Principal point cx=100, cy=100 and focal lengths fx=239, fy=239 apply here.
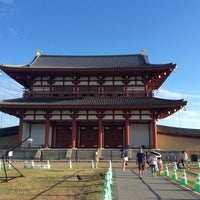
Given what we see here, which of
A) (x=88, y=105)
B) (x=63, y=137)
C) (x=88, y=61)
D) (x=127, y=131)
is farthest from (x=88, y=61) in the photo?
(x=127, y=131)

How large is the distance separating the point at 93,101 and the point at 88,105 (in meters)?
1.67

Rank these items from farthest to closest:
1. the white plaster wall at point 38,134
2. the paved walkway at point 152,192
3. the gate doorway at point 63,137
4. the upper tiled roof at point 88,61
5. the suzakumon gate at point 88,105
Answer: the upper tiled roof at point 88,61
the gate doorway at point 63,137
the white plaster wall at point 38,134
the suzakumon gate at point 88,105
the paved walkway at point 152,192

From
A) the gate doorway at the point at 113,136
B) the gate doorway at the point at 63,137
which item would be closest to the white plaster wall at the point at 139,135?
the gate doorway at the point at 113,136

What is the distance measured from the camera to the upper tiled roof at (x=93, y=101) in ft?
87.6

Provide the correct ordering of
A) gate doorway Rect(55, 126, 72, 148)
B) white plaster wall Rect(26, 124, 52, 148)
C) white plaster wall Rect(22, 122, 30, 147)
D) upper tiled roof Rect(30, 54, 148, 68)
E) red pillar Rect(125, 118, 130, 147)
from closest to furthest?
red pillar Rect(125, 118, 130, 147), white plaster wall Rect(22, 122, 30, 147), white plaster wall Rect(26, 124, 52, 148), gate doorway Rect(55, 126, 72, 148), upper tiled roof Rect(30, 54, 148, 68)

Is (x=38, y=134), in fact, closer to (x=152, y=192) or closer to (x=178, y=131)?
(x=178, y=131)

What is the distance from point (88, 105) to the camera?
26781 millimetres

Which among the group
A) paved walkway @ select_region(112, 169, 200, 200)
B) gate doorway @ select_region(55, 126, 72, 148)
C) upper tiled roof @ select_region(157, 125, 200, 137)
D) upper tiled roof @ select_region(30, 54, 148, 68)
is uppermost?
upper tiled roof @ select_region(30, 54, 148, 68)

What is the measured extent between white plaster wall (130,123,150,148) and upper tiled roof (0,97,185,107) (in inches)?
155

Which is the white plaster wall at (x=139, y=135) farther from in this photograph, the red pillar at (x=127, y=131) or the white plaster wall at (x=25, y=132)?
the white plaster wall at (x=25, y=132)

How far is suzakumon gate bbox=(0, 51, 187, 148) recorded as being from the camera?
91.3ft

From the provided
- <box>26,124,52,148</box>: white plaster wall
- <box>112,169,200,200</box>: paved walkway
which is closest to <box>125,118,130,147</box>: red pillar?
<box>26,124,52,148</box>: white plaster wall

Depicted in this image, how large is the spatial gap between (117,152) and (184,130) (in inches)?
448

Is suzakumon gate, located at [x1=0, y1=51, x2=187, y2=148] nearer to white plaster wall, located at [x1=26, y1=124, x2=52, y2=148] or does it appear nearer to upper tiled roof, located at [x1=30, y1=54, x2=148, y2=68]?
white plaster wall, located at [x1=26, y1=124, x2=52, y2=148]
